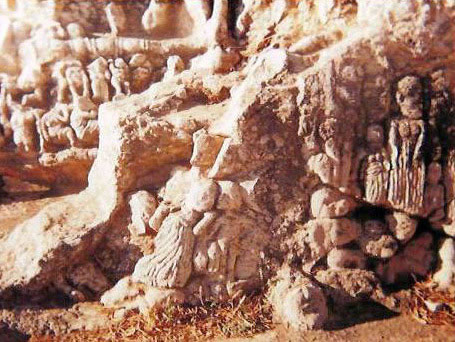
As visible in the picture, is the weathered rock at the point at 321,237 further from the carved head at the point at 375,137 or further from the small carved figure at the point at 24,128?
the small carved figure at the point at 24,128

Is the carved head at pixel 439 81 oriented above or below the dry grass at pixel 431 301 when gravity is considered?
above

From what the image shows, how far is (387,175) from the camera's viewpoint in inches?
147

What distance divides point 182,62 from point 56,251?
2.45 meters

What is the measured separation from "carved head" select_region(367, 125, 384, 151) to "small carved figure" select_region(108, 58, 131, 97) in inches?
107

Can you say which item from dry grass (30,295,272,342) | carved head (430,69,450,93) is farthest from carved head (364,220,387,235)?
carved head (430,69,450,93)

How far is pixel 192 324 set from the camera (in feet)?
11.9

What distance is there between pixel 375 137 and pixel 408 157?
1.05 feet

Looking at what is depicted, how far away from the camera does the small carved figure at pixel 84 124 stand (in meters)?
4.85

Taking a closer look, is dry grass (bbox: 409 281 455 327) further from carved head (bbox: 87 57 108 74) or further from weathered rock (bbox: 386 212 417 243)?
carved head (bbox: 87 57 108 74)

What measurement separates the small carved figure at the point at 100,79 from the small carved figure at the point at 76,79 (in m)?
0.07

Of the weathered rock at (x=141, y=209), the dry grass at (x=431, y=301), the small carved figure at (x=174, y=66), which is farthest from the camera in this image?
the small carved figure at (x=174, y=66)

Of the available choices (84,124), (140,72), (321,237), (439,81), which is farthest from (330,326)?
(140,72)

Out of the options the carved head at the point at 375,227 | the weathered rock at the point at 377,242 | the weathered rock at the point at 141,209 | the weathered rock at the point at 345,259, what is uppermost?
the weathered rock at the point at 141,209

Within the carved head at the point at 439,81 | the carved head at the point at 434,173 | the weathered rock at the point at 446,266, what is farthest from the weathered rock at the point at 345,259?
the carved head at the point at 439,81
